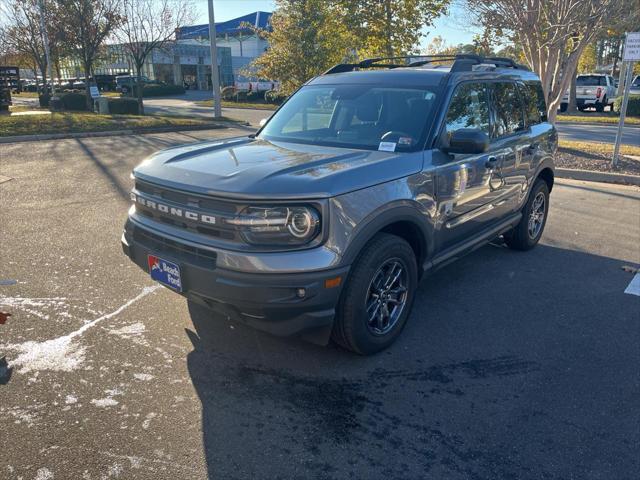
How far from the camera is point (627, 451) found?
108 inches

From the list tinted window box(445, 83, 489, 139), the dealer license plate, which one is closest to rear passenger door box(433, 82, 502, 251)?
tinted window box(445, 83, 489, 139)

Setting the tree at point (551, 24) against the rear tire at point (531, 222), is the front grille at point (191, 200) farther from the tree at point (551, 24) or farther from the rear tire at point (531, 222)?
the tree at point (551, 24)

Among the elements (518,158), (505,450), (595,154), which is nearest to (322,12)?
(595,154)

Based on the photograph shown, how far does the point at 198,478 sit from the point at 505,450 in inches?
62.1

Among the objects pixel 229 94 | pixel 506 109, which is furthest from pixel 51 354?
pixel 229 94

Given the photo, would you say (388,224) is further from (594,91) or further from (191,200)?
(594,91)

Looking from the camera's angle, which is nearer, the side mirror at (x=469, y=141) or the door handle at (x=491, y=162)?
the side mirror at (x=469, y=141)

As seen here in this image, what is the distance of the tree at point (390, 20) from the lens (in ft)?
50.4

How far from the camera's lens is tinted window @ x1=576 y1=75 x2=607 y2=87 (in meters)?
27.3

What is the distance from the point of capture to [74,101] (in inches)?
969

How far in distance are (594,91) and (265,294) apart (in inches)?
1156

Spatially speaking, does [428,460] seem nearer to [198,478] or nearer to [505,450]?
[505,450]

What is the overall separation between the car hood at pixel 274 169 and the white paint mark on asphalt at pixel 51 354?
4.15 feet

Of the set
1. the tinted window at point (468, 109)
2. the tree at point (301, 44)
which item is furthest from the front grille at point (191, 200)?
the tree at point (301, 44)
